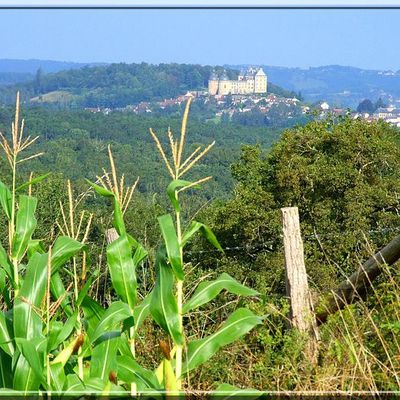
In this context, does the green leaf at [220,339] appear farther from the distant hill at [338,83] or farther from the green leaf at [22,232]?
the distant hill at [338,83]

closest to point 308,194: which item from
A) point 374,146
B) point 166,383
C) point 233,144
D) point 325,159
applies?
point 325,159

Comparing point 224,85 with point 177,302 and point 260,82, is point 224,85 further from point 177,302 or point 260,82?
point 177,302

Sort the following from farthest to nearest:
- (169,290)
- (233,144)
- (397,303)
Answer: (233,144)
(397,303)
(169,290)

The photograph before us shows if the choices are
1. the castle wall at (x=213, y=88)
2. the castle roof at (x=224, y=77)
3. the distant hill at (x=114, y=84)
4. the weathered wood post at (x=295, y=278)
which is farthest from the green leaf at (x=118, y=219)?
the distant hill at (x=114, y=84)

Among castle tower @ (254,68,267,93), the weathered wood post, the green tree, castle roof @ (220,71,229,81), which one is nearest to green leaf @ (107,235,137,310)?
the weathered wood post

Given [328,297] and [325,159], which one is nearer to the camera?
[328,297]

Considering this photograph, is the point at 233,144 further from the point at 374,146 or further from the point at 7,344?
the point at 7,344

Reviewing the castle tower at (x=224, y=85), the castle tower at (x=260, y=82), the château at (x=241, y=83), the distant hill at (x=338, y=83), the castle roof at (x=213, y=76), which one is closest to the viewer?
the distant hill at (x=338, y=83)
